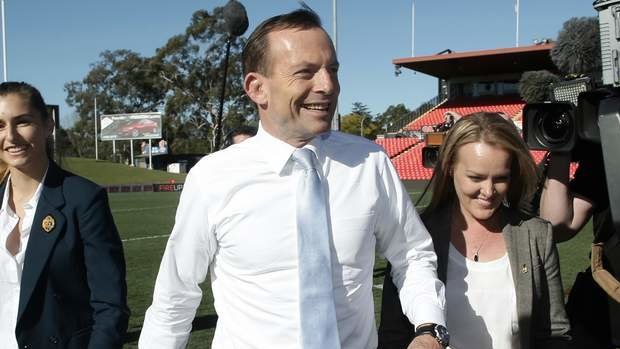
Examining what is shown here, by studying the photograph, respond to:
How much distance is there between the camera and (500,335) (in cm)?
207

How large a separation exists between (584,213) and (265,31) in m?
1.30

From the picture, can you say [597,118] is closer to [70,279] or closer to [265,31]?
[265,31]

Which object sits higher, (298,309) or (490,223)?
(490,223)

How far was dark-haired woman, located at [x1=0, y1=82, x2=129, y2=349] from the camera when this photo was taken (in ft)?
7.07

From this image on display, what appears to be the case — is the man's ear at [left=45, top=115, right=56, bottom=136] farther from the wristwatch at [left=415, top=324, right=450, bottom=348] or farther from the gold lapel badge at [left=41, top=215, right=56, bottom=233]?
the wristwatch at [left=415, top=324, right=450, bottom=348]

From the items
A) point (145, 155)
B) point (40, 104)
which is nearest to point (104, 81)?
point (145, 155)

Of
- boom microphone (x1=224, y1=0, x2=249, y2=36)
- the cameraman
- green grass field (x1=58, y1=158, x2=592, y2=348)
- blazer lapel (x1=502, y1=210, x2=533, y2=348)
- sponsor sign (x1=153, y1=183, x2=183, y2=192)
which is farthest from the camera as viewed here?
sponsor sign (x1=153, y1=183, x2=183, y2=192)

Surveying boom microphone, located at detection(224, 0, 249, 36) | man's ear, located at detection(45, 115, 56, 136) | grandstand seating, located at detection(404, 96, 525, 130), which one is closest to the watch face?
man's ear, located at detection(45, 115, 56, 136)

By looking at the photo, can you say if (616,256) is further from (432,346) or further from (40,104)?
(40,104)

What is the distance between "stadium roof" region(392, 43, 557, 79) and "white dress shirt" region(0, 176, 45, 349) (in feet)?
109

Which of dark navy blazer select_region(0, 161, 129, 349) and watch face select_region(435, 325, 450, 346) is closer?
watch face select_region(435, 325, 450, 346)

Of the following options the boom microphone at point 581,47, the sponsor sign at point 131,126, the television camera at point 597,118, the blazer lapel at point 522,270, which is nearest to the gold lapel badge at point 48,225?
the blazer lapel at point 522,270

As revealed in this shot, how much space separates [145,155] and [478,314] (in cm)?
5777

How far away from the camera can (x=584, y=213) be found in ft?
7.94
